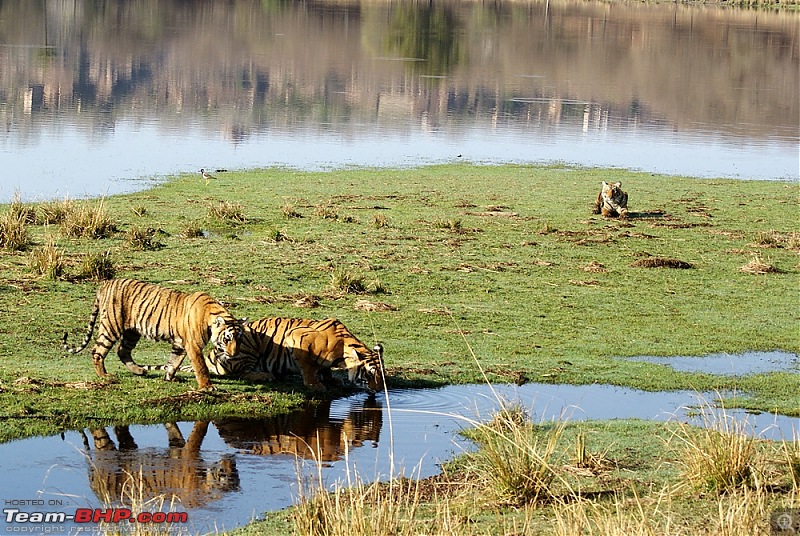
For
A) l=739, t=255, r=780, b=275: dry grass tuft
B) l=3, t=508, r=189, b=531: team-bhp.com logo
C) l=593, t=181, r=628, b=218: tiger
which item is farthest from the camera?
l=593, t=181, r=628, b=218: tiger

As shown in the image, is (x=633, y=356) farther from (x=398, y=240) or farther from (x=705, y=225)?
(x=705, y=225)

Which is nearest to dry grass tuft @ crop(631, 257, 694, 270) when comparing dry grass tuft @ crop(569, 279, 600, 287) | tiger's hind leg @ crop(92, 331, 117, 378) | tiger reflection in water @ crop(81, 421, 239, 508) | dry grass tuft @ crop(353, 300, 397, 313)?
dry grass tuft @ crop(569, 279, 600, 287)

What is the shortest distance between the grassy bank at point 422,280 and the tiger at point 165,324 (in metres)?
0.24

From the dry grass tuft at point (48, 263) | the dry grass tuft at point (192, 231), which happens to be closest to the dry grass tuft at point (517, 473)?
the dry grass tuft at point (48, 263)

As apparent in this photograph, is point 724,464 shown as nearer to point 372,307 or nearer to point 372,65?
point 372,307

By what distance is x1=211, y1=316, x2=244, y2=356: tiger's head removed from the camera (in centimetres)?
1005

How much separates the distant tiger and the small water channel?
0.98ft

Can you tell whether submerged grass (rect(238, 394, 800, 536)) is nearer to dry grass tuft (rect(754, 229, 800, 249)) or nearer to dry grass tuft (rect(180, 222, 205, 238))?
dry grass tuft (rect(180, 222, 205, 238))

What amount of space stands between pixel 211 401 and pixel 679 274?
8.87 m

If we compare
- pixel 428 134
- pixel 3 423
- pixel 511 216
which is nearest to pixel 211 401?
pixel 3 423

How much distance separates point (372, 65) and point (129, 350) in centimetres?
5493

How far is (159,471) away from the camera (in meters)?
8.20

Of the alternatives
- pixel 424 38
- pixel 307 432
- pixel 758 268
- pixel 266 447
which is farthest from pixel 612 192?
pixel 424 38

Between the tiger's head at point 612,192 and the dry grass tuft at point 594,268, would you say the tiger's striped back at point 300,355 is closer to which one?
the dry grass tuft at point 594,268
